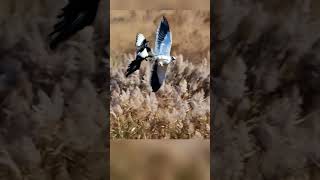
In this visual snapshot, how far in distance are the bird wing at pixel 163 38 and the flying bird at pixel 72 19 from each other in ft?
0.90

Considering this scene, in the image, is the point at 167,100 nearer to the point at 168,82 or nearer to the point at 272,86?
the point at 168,82

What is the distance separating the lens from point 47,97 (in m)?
1.73

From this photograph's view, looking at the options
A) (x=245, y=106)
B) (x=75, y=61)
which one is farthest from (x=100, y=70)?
(x=245, y=106)

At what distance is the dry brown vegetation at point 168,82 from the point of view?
173 cm

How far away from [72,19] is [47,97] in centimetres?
33

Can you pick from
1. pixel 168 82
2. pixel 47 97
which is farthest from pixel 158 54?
pixel 47 97

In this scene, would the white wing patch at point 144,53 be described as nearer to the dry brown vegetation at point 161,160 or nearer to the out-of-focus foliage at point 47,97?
the out-of-focus foliage at point 47,97

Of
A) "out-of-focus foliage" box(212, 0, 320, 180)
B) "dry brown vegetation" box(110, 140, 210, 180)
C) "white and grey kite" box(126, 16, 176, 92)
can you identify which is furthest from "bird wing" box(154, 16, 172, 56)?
"dry brown vegetation" box(110, 140, 210, 180)

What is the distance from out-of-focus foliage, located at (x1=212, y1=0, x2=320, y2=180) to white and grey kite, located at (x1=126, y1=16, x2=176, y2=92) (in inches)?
9.4

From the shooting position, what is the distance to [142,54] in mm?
1727

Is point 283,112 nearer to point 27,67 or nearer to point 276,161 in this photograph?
point 276,161

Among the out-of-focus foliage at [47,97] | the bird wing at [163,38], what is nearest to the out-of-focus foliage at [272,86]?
the bird wing at [163,38]

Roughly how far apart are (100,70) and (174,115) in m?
0.35

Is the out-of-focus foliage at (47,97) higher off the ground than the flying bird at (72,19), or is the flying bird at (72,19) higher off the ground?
the flying bird at (72,19)
